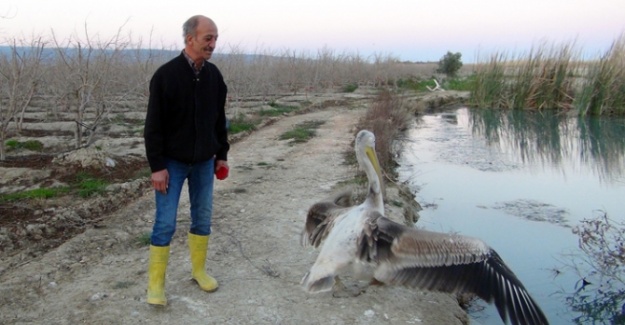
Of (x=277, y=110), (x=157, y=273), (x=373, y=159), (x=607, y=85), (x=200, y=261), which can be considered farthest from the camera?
(x=277, y=110)

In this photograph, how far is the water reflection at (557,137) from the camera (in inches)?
483

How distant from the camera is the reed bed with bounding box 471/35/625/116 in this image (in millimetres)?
18391

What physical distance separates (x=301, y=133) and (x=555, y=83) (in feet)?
37.3

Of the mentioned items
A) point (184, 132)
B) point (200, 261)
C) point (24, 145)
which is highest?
point (184, 132)

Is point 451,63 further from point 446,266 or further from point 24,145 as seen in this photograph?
point 446,266

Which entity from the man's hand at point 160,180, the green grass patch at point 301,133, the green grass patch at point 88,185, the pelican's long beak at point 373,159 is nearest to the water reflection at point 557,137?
the green grass patch at point 301,133

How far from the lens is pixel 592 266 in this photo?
19.6 ft

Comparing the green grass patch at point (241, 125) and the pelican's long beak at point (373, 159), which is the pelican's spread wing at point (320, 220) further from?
the green grass patch at point (241, 125)

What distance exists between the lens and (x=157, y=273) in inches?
160

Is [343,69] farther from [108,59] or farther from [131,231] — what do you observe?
[131,231]

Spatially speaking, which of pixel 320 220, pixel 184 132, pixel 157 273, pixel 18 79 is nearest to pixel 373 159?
pixel 320 220

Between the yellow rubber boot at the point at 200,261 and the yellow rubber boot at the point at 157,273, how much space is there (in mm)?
298

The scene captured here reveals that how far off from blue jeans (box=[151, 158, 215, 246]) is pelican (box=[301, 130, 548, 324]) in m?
0.93

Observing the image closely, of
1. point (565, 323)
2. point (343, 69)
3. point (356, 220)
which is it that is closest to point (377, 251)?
point (356, 220)
